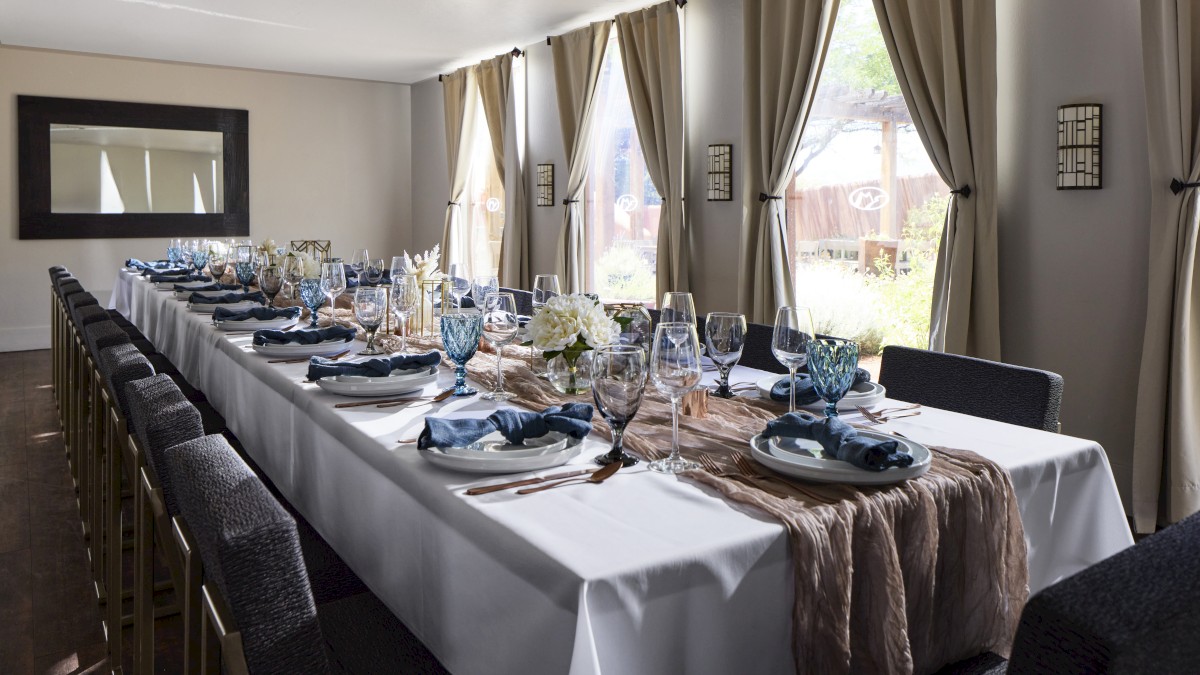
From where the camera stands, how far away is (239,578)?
37.2 inches

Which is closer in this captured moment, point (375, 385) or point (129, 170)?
point (375, 385)

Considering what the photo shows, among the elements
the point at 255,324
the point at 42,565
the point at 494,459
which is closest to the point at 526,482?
the point at 494,459

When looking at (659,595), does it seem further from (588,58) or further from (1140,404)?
(588,58)

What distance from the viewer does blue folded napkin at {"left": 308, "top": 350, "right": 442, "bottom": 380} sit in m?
2.04

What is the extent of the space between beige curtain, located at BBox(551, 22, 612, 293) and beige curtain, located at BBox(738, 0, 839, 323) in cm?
178

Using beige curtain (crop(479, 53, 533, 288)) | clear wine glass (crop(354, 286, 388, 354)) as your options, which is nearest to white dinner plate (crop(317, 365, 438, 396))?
clear wine glass (crop(354, 286, 388, 354))

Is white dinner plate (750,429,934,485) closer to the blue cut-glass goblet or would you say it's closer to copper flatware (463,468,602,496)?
copper flatware (463,468,602,496)

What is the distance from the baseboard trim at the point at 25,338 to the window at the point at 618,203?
515 cm

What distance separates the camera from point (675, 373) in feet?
4.63

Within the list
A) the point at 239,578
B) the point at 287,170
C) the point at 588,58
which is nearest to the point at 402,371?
the point at 239,578

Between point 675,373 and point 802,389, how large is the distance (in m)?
0.57

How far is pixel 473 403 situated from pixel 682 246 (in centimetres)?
403

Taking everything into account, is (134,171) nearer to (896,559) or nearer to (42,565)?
(42,565)

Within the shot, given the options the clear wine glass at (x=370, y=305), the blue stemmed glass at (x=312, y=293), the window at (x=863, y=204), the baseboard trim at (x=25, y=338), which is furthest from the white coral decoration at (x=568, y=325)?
the baseboard trim at (x=25, y=338)
